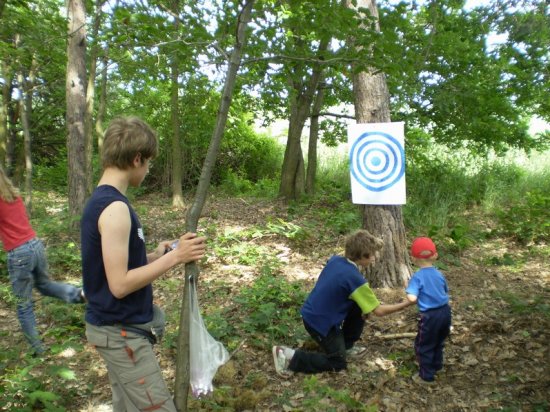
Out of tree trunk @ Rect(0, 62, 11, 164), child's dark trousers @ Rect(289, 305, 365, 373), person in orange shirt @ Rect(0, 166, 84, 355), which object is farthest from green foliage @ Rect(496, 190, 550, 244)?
tree trunk @ Rect(0, 62, 11, 164)

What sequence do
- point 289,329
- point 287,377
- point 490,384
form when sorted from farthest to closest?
1. point 289,329
2. point 287,377
3. point 490,384

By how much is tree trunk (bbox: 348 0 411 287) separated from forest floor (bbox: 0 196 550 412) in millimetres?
216

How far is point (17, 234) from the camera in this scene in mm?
3383

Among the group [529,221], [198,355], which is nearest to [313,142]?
[529,221]

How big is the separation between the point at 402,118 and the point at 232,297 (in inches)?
219

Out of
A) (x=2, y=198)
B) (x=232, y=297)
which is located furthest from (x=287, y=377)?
(x=2, y=198)

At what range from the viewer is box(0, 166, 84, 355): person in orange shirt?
3318 mm

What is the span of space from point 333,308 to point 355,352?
21.3 inches

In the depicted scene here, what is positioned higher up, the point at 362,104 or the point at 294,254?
the point at 362,104

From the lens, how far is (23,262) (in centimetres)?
340

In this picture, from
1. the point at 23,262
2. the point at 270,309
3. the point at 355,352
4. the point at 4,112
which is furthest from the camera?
the point at 4,112

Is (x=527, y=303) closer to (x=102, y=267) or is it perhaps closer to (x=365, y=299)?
(x=365, y=299)

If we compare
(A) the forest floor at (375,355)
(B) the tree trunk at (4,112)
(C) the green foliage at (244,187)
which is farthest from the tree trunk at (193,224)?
(C) the green foliage at (244,187)

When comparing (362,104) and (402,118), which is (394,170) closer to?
(362,104)
